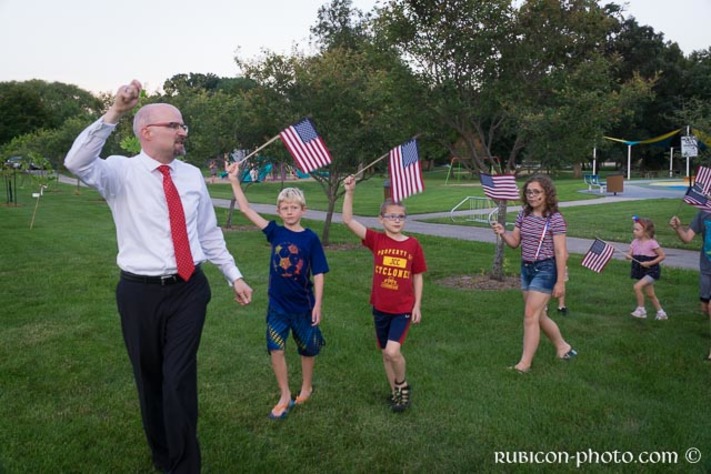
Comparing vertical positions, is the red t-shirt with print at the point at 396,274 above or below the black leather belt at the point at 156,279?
below

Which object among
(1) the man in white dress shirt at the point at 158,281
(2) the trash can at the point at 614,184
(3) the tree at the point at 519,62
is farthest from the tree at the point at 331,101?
(2) the trash can at the point at 614,184

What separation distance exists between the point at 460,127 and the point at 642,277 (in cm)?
378

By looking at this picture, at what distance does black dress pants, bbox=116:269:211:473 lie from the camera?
3.35m

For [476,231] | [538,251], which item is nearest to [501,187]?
[538,251]

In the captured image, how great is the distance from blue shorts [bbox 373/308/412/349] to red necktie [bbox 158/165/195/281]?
6.04 ft

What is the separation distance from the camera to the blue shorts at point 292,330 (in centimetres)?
457

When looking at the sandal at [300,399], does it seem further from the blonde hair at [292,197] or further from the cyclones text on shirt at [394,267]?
the blonde hair at [292,197]

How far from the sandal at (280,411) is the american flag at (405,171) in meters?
2.37

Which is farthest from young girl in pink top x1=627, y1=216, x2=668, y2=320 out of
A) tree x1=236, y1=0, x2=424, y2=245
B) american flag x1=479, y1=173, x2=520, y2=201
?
tree x1=236, y1=0, x2=424, y2=245

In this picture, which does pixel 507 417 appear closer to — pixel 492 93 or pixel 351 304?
pixel 351 304

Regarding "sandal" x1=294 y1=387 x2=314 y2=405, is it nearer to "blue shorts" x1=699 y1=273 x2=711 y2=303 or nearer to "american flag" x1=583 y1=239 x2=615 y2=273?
"american flag" x1=583 y1=239 x2=615 y2=273

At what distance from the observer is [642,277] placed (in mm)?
7562

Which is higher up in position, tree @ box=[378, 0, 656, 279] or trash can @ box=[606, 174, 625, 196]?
tree @ box=[378, 0, 656, 279]

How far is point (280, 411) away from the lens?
15.0 ft
